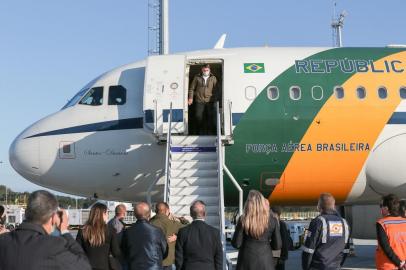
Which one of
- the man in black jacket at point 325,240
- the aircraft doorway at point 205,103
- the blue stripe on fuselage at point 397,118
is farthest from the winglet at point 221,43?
the man in black jacket at point 325,240

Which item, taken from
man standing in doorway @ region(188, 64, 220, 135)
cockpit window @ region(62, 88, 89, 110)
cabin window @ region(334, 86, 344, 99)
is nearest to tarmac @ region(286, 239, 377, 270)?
cabin window @ region(334, 86, 344, 99)

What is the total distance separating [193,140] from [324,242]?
621 cm

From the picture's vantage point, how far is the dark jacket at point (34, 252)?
396cm

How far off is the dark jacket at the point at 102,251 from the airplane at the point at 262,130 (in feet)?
18.4

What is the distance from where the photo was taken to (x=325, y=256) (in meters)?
7.60

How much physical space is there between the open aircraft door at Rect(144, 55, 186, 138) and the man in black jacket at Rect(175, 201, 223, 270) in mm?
5957

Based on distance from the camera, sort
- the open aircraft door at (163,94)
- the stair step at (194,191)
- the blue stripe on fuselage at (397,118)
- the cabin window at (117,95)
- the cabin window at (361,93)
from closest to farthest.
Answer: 1. the stair step at (194,191)
2. the open aircraft door at (163,94)
3. the blue stripe on fuselage at (397,118)
4. the cabin window at (361,93)
5. the cabin window at (117,95)

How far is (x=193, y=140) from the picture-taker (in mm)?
13414

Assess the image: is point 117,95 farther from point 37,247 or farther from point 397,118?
point 37,247

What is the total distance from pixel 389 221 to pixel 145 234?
128 inches

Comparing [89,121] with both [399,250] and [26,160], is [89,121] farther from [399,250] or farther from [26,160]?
[399,250]

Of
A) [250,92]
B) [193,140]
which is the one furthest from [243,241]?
[250,92]

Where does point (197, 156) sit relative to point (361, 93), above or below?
below

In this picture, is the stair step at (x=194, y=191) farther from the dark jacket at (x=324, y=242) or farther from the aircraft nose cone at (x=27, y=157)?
the dark jacket at (x=324, y=242)
